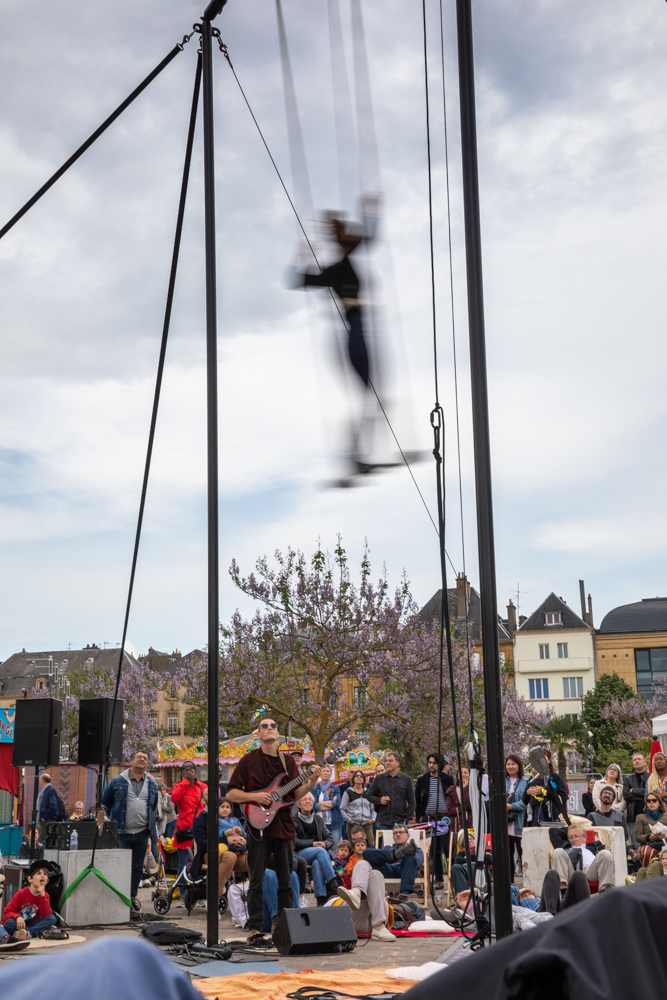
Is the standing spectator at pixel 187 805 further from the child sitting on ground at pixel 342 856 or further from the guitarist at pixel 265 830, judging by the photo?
the guitarist at pixel 265 830

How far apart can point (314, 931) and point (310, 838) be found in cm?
266

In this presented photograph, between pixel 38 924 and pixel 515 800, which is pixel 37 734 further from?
pixel 515 800

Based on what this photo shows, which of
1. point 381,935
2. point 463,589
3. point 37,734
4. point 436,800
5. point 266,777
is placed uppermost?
point 463,589

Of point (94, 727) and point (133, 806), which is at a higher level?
point (94, 727)

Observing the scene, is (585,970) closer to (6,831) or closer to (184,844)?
(184,844)

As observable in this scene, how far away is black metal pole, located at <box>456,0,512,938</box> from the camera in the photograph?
4453 mm

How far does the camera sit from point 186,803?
970 cm

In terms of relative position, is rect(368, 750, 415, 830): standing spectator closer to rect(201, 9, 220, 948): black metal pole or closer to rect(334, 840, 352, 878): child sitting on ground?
rect(334, 840, 352, 878): child sitting on ground

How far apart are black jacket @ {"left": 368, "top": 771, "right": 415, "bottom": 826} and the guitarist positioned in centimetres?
327

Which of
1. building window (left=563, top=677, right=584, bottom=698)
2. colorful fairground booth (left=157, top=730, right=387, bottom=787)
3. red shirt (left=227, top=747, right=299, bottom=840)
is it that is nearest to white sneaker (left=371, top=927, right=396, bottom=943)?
red shirt (left=227, top=747, right=299, bottom=840)

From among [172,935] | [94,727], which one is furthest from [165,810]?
[172,935]

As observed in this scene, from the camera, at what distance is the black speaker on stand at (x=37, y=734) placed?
9.76 m

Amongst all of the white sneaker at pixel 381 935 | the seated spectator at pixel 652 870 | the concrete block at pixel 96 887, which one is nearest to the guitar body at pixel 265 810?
the white sneaker at pixel 381 935

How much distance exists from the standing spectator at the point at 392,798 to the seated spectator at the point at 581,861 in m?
2.20
